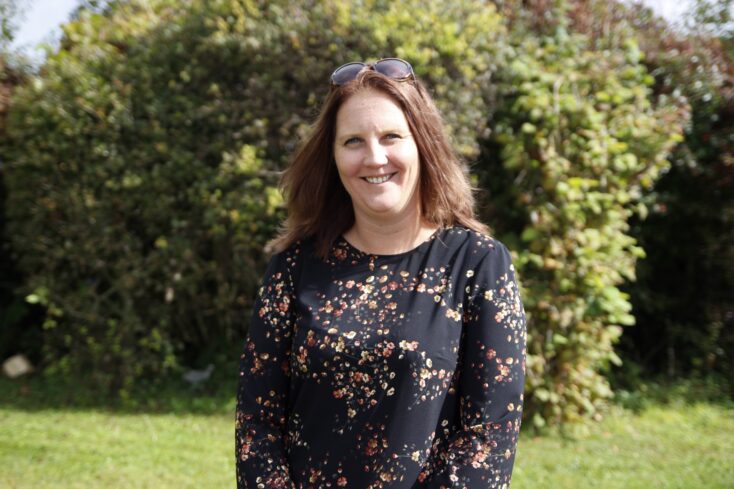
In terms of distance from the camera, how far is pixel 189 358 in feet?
22.1

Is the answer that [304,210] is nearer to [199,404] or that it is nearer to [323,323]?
[323,323]

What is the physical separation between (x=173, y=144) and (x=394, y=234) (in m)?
4.09

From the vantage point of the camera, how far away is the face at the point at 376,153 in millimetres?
1971

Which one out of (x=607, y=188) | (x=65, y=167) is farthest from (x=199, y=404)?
(x=607, y=188)

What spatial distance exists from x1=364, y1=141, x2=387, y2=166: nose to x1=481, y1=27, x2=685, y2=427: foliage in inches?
123

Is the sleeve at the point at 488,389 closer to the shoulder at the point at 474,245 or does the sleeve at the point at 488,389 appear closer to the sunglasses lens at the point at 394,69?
the shoulder at the point at 474,245

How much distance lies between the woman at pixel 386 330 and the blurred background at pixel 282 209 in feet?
8.81

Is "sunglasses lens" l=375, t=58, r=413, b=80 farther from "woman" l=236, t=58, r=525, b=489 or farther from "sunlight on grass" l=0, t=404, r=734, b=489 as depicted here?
"sunlight on grass" l=0, t=404, r=734, b=489

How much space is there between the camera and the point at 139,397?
611 centimetres

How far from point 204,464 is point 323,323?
3098mm

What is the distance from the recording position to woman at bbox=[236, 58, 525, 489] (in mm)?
1841

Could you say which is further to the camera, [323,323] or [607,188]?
[607,188]

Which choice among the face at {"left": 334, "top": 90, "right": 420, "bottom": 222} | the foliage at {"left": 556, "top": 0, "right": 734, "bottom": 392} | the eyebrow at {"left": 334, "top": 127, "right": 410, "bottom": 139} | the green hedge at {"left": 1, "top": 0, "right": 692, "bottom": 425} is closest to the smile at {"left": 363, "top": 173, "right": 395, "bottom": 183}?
the face at {"left": 334, "top": 90, "right": 420, "bottom": 222}

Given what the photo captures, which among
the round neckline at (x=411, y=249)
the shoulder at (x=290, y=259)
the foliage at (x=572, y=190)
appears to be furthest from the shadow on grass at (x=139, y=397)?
the round neckline at (x=411, y=249)
